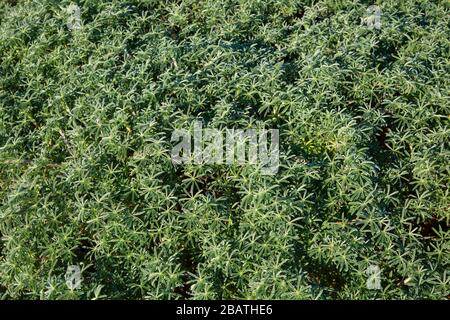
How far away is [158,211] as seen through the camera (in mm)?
3027

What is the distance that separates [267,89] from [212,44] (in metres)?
0.60

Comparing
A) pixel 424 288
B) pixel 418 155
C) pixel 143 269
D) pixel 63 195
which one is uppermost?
pixel 63 195

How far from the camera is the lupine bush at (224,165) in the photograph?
9.46 ft

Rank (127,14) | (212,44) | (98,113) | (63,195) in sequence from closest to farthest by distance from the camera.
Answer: (63,195)
(98,113)
(212,44)
(127,14)

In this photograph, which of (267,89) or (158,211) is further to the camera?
(267,89)

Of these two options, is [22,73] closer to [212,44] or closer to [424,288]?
[212,44]

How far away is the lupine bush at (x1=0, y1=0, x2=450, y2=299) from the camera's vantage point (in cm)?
288

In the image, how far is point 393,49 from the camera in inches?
165

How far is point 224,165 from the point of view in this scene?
3154 millimetres

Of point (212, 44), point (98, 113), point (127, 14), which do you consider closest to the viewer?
point (98, 113)

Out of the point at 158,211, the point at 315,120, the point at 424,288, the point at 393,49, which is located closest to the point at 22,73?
the point at 158,211

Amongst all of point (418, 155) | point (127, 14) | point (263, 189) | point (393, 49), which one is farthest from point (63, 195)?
point (393, 49)

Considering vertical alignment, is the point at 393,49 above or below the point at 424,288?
above

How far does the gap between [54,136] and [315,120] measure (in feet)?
5.09
